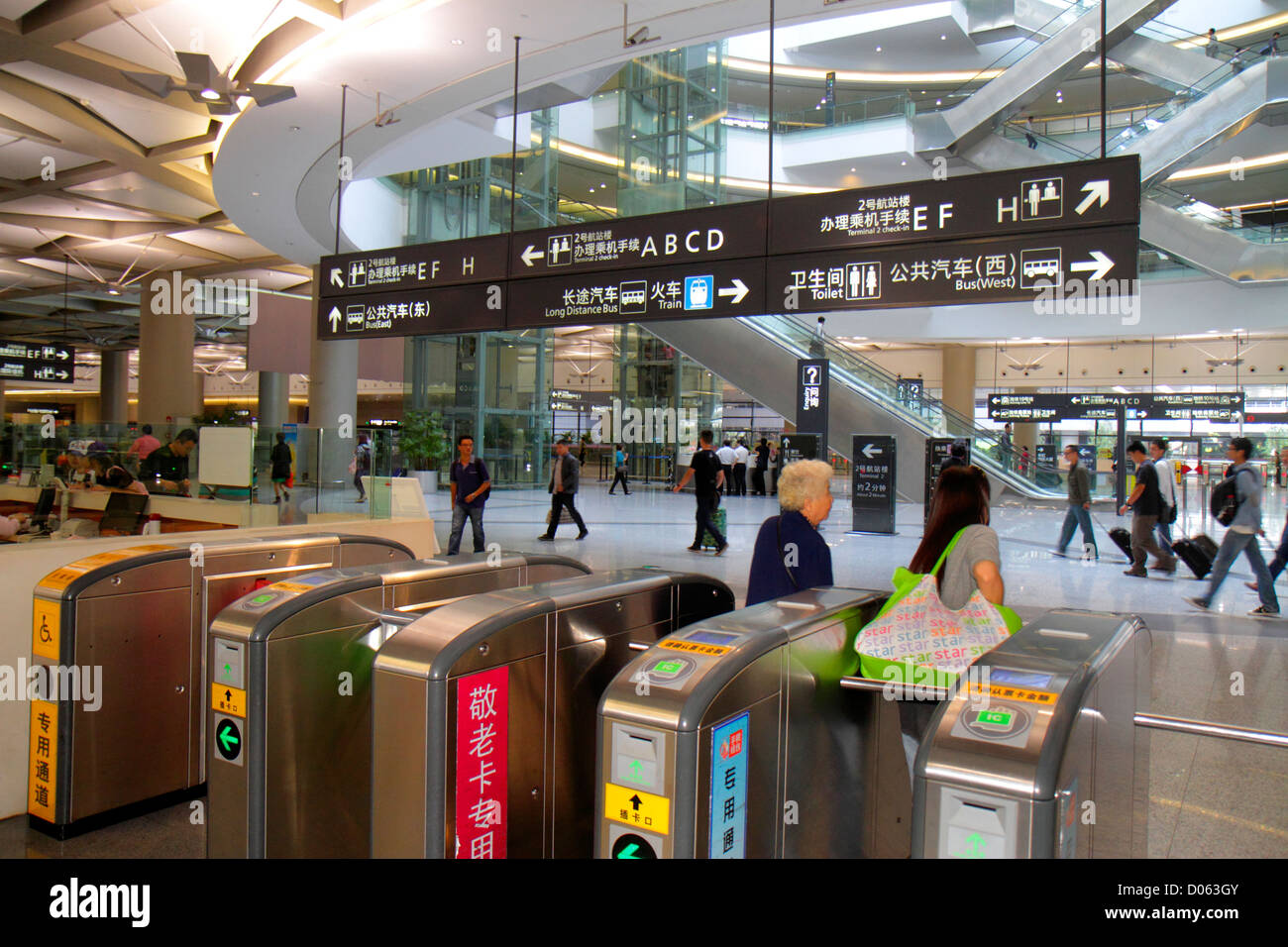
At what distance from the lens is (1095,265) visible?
448 centimetres

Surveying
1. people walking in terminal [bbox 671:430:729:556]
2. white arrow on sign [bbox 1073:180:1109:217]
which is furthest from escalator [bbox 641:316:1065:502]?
white arrow on sign [bbox 1073:180:1109:217]

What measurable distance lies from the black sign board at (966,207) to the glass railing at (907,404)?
9.62 meters

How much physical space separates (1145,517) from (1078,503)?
121 cm

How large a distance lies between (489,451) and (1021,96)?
13.9 m

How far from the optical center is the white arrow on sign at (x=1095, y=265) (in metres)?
4.46

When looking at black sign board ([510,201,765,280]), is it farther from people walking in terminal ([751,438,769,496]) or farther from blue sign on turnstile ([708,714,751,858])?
people walking in terminal ([751,438,769,496])

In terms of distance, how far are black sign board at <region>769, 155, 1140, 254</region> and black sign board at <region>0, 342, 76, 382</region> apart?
19.2 metres

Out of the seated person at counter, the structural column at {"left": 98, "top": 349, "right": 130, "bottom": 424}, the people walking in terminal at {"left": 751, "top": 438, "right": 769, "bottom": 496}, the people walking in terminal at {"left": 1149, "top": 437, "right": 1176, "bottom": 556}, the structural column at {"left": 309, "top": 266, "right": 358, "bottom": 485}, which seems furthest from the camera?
the structural column at {"left": 98, "top": 349, "right": 130, "bottom": 424}

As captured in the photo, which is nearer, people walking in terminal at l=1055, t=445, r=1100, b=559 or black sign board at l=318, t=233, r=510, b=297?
black sign board at l=318, t=233, r=510, b=297

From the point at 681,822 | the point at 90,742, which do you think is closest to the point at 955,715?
the point at 681,822

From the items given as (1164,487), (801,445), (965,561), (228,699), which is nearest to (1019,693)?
(965,561)

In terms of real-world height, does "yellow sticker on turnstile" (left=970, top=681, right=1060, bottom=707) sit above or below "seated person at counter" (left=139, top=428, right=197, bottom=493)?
below

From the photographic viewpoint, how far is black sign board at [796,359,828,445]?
13.8m
